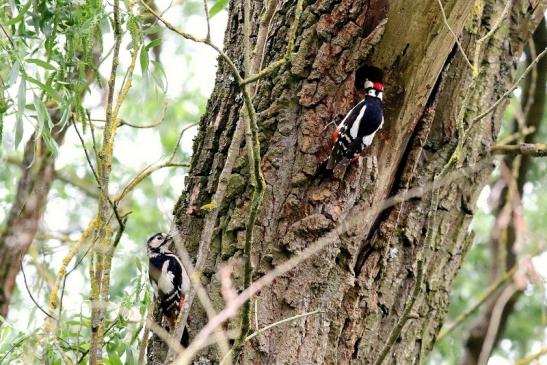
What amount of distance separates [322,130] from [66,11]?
113 centimetres

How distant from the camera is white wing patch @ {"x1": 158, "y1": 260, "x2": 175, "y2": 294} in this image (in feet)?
12.4

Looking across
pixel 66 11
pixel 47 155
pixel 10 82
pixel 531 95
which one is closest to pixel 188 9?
pixel 47 155

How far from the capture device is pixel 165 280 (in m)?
3.90

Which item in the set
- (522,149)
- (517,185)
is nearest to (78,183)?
(517,185)

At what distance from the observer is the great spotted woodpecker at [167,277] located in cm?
357

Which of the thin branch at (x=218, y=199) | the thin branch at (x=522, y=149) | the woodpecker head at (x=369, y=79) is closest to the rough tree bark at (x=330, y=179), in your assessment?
the woodpecker head at (x=369, y=79)

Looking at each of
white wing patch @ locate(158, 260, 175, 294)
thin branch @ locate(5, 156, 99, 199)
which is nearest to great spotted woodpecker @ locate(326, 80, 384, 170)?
white wing patch @ locate(158, 260, 175, 294)

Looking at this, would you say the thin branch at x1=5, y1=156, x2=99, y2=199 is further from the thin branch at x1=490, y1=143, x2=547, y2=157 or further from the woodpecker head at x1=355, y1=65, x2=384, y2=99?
the woodpecker head at x1=355, y1=65, x2=384, y2=99

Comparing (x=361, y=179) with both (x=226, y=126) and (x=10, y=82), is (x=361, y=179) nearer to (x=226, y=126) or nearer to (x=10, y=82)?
(x=226, y=126)

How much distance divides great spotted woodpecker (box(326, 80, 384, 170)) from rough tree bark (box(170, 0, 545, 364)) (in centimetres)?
4

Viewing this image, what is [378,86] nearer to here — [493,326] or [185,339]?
[493,326]

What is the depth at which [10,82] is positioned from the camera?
306 cm

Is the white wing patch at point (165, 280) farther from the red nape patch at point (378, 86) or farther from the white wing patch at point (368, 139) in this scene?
the red nape patch at point (378, 86)

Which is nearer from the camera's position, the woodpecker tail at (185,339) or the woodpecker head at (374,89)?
the woodpecker tail at (185,339)
